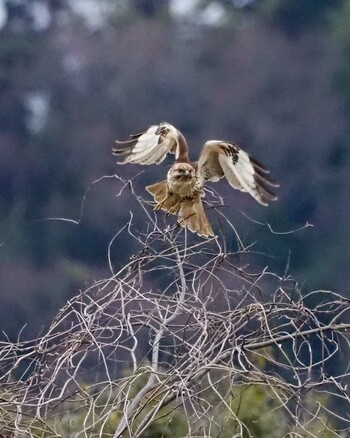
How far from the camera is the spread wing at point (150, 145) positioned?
4.55 m

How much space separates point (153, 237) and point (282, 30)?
43.7 ft

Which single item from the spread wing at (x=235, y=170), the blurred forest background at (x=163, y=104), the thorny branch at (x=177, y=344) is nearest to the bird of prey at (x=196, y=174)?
the spread wing at (x=235, y=170)

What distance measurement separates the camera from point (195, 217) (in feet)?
13.5

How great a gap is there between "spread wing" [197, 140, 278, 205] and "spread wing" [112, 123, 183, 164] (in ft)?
0.49

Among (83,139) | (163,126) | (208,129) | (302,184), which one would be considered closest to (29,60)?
(83,139)

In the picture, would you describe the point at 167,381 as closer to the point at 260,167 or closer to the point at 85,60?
the point at 260,167

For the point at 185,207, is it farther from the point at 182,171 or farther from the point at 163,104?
the point at 163,104

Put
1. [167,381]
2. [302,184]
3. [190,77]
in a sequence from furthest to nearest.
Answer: [190,77], [302,184], [167,381]

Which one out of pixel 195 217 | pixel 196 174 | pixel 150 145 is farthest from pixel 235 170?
pixel 150 145

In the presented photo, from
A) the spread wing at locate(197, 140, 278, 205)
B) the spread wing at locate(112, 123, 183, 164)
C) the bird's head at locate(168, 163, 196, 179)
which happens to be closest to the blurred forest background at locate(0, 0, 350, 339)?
the spread wing at locate(112, 123, 183, 164)

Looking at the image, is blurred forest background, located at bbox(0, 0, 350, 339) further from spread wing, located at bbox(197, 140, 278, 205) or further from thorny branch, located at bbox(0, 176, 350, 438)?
thorny branch, located at bbox(0, 176, 350, 438)

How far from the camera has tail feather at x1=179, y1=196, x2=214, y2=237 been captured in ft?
13.2

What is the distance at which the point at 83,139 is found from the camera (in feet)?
47.4

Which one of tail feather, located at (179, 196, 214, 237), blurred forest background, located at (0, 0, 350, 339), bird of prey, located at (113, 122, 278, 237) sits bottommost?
blurred forest background, located at (0, 0, 350, 339)
